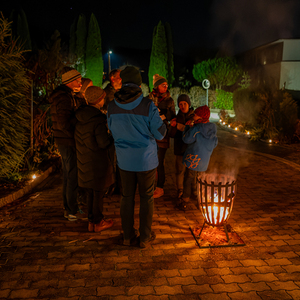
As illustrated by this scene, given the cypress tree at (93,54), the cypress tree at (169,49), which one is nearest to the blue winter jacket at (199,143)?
the cypress tree at (169,49)

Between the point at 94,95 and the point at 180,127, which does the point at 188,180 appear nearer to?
the point at 180,127

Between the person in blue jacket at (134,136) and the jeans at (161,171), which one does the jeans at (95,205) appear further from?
the jeans at (161,171)

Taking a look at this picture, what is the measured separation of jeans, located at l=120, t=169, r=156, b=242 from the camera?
3.50m

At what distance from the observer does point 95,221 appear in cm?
406

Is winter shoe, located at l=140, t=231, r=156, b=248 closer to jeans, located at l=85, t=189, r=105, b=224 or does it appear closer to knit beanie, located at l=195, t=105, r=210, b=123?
jeans, located at l=85, t=189, r=105, b=224

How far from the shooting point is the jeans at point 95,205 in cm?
402

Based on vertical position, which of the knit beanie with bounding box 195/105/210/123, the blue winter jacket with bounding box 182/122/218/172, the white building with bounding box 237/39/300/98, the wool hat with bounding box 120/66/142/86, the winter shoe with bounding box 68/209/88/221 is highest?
the white building with bounding box 237/39/300/98

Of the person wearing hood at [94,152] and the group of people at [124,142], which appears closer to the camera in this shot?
the group of people at [124,142]

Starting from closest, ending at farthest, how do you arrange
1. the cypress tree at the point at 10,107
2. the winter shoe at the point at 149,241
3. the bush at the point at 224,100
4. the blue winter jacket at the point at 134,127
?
the blue winter jacket at the point at 134,127, the winter shoe at the point at 149,241, the cypress tree at the point at 10,107, the bush at the point at 224,100

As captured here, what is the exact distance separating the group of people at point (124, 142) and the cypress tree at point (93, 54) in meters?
29.1

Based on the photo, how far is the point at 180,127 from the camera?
4957mm

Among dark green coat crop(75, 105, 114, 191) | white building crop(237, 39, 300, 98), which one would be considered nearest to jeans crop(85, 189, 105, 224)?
dark green coat crop(75, 105, 114, 191)

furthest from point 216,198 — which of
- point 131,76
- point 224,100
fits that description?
point 224,100

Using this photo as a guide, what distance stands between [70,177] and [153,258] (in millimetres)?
1719
